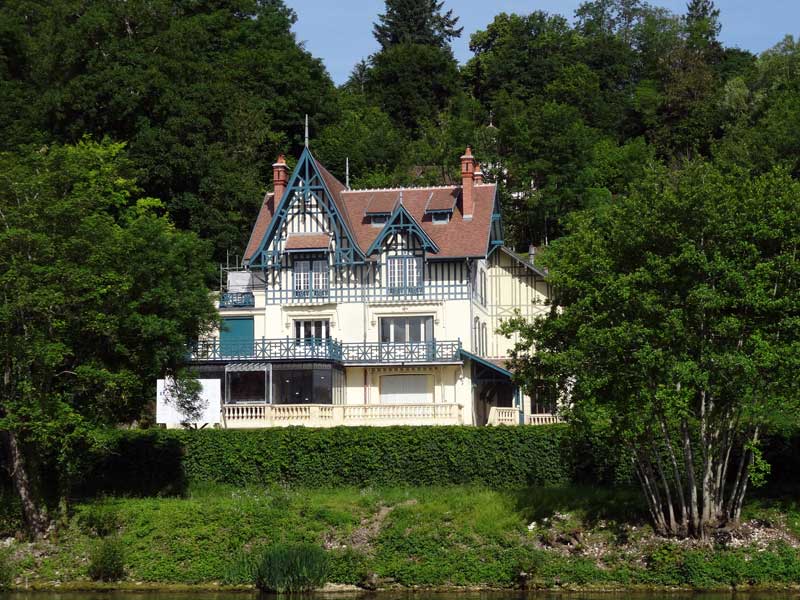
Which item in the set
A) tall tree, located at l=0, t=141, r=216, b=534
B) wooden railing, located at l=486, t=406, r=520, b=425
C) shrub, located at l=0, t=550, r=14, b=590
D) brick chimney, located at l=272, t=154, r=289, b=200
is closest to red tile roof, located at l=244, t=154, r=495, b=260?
brick chimney, located at l=272, t=154, r=289, b=200

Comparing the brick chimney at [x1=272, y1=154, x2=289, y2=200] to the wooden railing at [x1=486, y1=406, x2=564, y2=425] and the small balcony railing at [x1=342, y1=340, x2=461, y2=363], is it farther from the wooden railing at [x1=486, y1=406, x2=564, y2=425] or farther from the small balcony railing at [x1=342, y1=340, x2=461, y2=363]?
the wooden railing at [x1=486, y1=406, x2=564, y2=425]

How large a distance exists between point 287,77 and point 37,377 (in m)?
41.7

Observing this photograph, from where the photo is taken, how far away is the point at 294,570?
95.3 ft

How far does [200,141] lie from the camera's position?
197 ft

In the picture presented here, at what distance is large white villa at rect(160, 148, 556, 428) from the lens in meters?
45.6

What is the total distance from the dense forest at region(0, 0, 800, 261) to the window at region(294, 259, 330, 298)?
36.5 ft

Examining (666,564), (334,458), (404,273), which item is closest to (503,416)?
(334,458)

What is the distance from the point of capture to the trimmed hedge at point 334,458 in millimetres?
36000

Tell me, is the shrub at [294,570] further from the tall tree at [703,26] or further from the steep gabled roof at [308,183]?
the tall tree at [703,26]

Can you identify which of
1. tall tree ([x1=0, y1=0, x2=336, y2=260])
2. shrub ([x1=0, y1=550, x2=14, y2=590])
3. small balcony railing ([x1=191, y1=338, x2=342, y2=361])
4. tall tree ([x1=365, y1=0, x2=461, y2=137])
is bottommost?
shrub ([x1=0, y1=550, x2=14, y2=590])

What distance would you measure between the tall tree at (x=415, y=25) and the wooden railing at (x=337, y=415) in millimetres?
64371

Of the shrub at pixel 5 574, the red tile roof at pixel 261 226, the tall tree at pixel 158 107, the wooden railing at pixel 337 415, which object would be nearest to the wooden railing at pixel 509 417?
the wooden railing at pixel 337 415

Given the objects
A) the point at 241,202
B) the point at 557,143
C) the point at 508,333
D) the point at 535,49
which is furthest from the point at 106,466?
the point at 535,49

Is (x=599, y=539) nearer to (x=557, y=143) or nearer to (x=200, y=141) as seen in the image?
(x=200, y=141)
